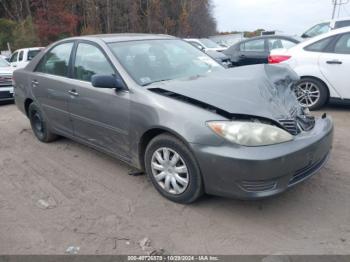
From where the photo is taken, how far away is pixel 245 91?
3.05 m

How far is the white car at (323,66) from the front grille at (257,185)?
11.8 feet

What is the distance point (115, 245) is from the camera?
2.67 meters

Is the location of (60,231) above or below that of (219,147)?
below

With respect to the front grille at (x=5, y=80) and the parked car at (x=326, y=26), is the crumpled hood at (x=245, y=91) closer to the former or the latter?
the front grille at (x=5, y=80)

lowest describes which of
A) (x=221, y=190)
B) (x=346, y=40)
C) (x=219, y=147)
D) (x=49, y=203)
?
(x=49, y=203)

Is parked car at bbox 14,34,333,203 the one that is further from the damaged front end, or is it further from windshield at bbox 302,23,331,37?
windshield at bbox 302,23,331,37

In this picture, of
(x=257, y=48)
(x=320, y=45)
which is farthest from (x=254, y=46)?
(x=320, y=45)

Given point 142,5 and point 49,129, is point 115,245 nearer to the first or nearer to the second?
point 49,129

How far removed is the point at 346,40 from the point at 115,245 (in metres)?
5.32

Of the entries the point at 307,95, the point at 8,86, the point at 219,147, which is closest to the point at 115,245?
the point at 219,147

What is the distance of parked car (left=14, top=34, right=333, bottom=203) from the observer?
2.69 m

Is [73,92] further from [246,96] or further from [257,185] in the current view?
[257,185]

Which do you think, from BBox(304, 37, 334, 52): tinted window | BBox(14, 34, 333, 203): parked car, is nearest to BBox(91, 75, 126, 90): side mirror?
BBox(14, 34, 333, 203): parked car

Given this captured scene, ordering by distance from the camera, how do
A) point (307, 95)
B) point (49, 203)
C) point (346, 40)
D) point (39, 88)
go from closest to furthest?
point (49, 203) < point (39, 88) < point (346, 40) < point (307, 95)
